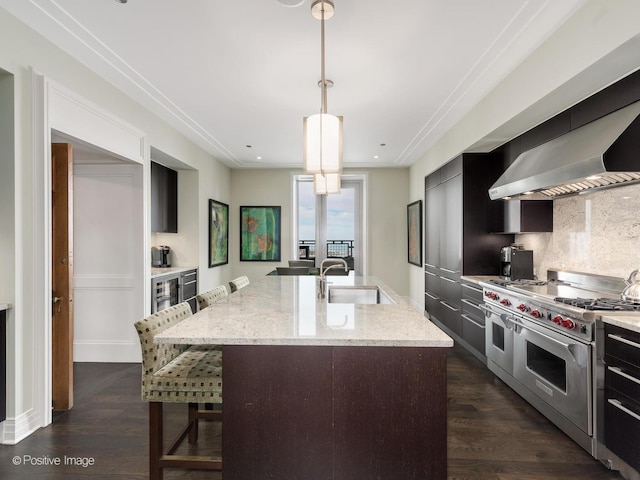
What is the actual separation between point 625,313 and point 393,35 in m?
2.24

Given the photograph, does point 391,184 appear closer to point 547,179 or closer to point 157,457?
point 547,179

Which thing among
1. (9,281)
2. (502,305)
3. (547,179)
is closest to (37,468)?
(9,281)

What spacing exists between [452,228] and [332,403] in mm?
3512

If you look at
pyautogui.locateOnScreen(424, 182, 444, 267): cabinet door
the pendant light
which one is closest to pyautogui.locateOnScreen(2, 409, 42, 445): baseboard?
the pendant light

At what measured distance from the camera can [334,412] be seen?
1516 millimetres

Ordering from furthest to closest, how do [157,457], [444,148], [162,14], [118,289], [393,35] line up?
1. [444,148]
2. [118,289]
3. [393,35]
4. [162,14]
5. [157,457]

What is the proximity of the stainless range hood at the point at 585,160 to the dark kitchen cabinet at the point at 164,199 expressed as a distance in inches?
157

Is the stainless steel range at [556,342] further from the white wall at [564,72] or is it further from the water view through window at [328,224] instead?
the water view through window at [328,224]

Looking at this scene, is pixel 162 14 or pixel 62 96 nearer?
pixel 162 14

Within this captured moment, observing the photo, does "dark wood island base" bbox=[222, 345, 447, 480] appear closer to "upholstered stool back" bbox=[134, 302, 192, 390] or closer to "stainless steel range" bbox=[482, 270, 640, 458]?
"upholstered stool back" bbox=[134, 302, 192, 390]

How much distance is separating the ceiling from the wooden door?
0.85 metres

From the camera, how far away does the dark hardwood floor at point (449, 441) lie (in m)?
2.02

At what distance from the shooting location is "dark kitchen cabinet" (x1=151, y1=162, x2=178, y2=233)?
4.64m

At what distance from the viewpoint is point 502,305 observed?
312 cm
